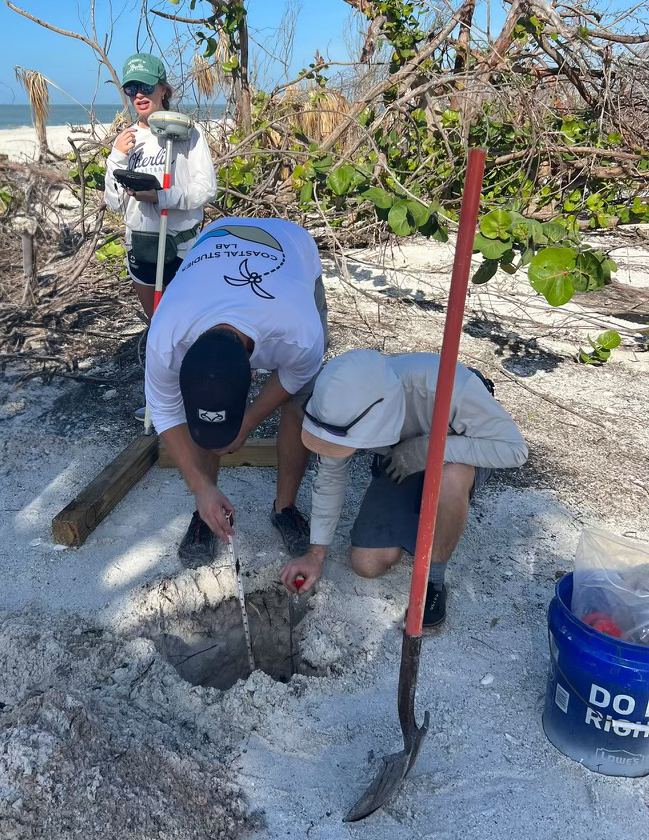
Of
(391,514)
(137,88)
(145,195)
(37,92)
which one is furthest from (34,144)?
(391,514)

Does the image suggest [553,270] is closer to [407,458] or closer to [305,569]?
[407,458]

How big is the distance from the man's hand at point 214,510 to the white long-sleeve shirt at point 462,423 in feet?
1.19

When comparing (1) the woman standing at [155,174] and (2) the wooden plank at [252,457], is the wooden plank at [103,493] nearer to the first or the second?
(2) the wooden plank at [252,457]

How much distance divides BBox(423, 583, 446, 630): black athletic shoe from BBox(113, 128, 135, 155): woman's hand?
2863mm

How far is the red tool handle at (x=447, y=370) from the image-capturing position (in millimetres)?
1430

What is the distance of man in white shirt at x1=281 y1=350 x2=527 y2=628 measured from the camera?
2.17 m

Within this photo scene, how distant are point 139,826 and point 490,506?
6.46 ft

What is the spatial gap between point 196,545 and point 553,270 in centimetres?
A: 228

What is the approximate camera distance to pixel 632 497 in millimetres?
3191

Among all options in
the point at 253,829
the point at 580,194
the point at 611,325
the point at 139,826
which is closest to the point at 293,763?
the point at 253,829

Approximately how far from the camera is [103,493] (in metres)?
2.99

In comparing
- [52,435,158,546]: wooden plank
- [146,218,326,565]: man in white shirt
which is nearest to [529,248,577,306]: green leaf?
[146,218,326,565]: man in white shirt

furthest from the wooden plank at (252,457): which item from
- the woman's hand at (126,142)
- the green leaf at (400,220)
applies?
the woman's hand at (126,142)

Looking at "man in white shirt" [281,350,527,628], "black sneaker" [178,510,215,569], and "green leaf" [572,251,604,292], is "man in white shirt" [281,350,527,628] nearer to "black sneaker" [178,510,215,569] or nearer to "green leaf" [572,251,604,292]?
"black sneaker" [178,510,215,569]
